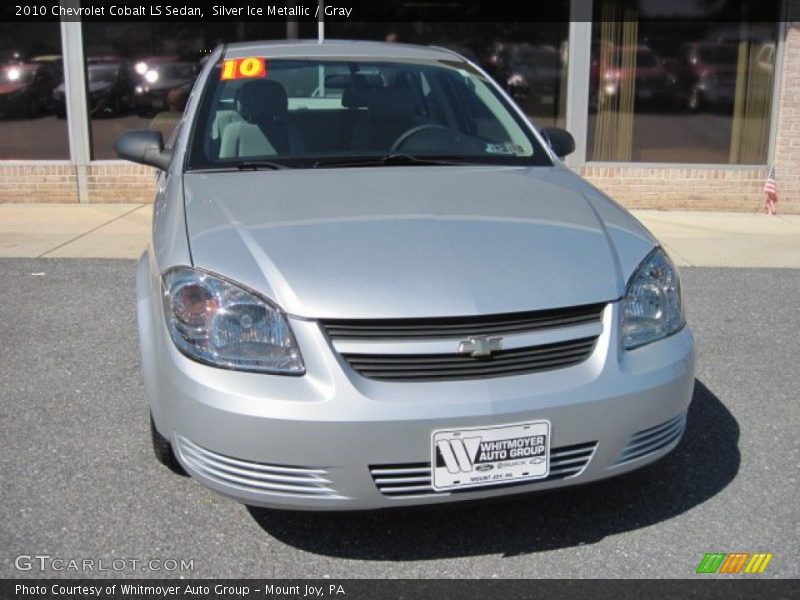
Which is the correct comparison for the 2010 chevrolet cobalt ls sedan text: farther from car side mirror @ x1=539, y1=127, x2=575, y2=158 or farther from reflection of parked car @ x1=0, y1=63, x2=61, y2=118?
reflection of parked car @ x1=0, y1=63, x2=61, y2=118

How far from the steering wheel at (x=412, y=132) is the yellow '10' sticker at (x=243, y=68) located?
737 mm

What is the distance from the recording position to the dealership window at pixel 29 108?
10180mm

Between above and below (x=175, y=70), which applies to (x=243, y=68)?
above

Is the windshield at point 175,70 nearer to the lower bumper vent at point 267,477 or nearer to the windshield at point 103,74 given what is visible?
the windshield at point 103,74

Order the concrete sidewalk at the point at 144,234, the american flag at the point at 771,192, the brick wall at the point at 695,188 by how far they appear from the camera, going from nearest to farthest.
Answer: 1. the concrete sidewalk at the point at 144,234
2. the american flag at the point at 771,192
3. the brick wall at the point at 695,188

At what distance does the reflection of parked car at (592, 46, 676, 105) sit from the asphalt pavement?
6.03 metres

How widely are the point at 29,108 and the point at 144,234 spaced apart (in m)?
2.85

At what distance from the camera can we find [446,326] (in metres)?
2.83

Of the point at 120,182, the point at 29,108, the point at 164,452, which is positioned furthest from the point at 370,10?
the point at 164,452

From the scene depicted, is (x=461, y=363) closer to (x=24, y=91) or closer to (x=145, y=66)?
(x=145, y=66)

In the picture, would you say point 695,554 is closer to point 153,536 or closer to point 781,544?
point 781,544

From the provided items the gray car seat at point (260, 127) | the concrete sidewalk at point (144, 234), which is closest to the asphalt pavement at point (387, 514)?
the gray car seat at point (260, 127)

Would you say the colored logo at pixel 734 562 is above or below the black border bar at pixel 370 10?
below

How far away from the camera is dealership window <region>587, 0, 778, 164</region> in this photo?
10055 millimetres
